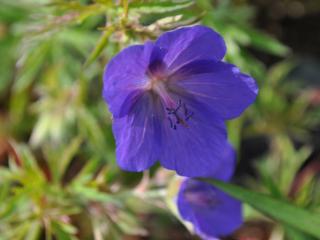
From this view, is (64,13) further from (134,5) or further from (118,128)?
(118,128)

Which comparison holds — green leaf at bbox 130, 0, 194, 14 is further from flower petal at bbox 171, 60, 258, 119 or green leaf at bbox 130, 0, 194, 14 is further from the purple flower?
the purple flower

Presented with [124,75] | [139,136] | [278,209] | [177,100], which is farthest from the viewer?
[278,209]

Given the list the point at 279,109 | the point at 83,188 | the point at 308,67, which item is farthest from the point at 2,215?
the point at 308,67

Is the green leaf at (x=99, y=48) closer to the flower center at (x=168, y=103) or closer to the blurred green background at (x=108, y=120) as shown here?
the blurred green background at (x=108, y=120)

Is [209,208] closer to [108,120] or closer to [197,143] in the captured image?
[197,143]

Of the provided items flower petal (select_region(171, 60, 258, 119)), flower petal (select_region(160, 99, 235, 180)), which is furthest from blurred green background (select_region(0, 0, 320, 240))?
flower petal (select_region(160, 99, 235, 180))

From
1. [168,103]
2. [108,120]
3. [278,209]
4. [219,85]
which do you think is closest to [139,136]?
[168,103]
